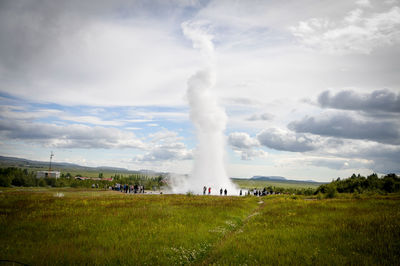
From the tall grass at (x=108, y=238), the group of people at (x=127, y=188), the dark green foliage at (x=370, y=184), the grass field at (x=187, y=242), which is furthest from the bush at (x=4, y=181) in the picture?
Result: the dark green foliage at (x=370, y=184)

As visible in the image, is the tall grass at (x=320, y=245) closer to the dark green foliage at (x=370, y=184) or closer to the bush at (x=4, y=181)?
the dark green foliage at (x=370, y=184)

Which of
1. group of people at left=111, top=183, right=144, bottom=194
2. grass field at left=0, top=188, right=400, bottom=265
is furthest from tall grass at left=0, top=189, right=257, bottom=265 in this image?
group of people at left=111, top=183, right=144, bottom=194

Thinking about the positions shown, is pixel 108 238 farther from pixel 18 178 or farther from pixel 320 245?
pixel 18 178

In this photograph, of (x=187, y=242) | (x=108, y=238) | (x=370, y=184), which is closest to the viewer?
(x=187, y=242)

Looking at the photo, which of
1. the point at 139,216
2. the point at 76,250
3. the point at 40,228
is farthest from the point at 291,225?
the point at 40,228

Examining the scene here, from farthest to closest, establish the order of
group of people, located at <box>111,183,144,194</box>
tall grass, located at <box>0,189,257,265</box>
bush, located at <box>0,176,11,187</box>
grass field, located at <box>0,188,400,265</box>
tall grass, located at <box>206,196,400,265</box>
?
bush, located at <box>0,176,11,187</box> < group of people, located at <box>111,183,144,194</box> < tall grass, located at <box>0,189,257,265</box> < grass field, located at <box>0,188,400,265</box> < tall grass, located at <box>206,196,400,265</box>

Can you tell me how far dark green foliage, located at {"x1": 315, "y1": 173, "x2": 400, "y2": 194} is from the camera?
50750 mm

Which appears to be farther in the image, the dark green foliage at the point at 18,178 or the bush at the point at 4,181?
the dark green foliage at the point at 18,178

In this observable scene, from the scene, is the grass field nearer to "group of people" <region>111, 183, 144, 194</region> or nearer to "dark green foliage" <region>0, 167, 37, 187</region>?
"group of people" <region>111, 183, 144, 194</region>

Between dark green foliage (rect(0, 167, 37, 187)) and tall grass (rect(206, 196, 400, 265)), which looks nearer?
tall grass (rect(206, 196, 400, 265))

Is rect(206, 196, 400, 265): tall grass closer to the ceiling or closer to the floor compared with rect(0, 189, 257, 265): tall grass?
closer to the ceiling

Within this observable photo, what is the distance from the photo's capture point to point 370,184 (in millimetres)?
53688

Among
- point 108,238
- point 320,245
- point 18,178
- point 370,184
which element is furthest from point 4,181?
point 370,184

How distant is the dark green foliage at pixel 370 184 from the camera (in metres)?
50.8
